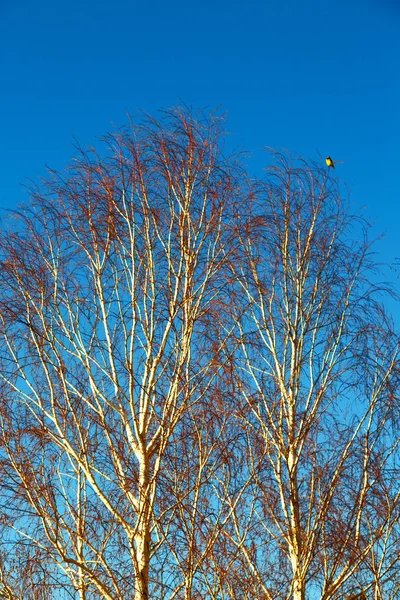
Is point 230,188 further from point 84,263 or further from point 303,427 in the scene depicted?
point 303,427

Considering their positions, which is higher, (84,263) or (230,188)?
(230,188)

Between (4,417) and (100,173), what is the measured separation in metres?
2.56

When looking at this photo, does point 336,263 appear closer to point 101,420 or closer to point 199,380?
point 199,380

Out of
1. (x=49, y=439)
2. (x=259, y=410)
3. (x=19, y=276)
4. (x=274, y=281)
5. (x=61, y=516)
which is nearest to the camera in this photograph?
(x=61, y=516)

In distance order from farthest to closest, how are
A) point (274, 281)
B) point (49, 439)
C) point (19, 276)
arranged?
point (274, 281) → point (19, 276) → point (49, 439)

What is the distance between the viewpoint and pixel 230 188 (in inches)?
307

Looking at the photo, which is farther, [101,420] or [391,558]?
[391,558]

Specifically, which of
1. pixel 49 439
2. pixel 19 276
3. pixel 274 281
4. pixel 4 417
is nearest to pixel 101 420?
pixel 49 439

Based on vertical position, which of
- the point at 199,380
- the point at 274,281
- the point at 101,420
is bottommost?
the point at 101,420

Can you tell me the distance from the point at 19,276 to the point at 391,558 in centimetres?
548

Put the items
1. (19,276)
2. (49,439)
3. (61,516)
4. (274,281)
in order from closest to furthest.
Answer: (61,516) → (49,439) → (19,276) → (274,281)

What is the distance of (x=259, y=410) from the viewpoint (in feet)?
26.8

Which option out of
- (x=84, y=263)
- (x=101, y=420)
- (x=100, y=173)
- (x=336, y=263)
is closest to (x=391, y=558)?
(x=336, y=263)

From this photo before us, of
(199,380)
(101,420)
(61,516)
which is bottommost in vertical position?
(61,516)
